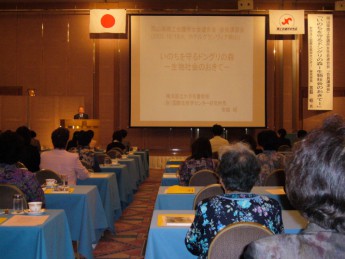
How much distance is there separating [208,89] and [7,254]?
34.3ft

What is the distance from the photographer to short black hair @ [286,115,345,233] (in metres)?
1.03

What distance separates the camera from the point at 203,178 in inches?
178

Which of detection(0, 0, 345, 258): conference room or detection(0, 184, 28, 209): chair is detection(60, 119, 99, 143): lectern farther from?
detection(0, 184, 28, 209): chair

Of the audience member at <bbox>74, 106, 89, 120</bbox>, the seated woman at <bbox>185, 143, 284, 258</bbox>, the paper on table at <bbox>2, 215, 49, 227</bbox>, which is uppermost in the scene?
the audience member at <bbox>74, 106, 89, 120</bbox>

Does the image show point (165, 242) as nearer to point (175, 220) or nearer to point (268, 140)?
point (175, 220)

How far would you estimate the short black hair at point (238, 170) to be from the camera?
2.54 metres

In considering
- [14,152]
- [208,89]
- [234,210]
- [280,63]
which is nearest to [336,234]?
[234,210]

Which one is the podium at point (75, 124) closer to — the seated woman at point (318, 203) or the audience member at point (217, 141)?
the audience member at point (217, 141)

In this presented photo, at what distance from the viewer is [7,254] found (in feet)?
9.17

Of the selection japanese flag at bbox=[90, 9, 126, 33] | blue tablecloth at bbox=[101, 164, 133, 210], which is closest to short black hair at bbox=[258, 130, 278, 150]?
blue tablecloth at bbox=[101, 164, 133, 210]

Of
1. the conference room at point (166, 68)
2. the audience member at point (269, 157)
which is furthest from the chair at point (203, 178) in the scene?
the conference room at point (166, 68)

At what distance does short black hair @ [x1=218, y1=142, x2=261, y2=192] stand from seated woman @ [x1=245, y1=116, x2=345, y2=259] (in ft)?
4.73

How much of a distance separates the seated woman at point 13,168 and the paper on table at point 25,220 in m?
0.42

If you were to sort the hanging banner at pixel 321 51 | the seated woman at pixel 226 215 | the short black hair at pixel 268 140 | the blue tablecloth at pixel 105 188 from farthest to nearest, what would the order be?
the hanging banner at pixel 321 51 < the blue tablecloth at pixel 105 188 < the short black hair at pixel 268 140 < the seated woman at pixel 226 215
